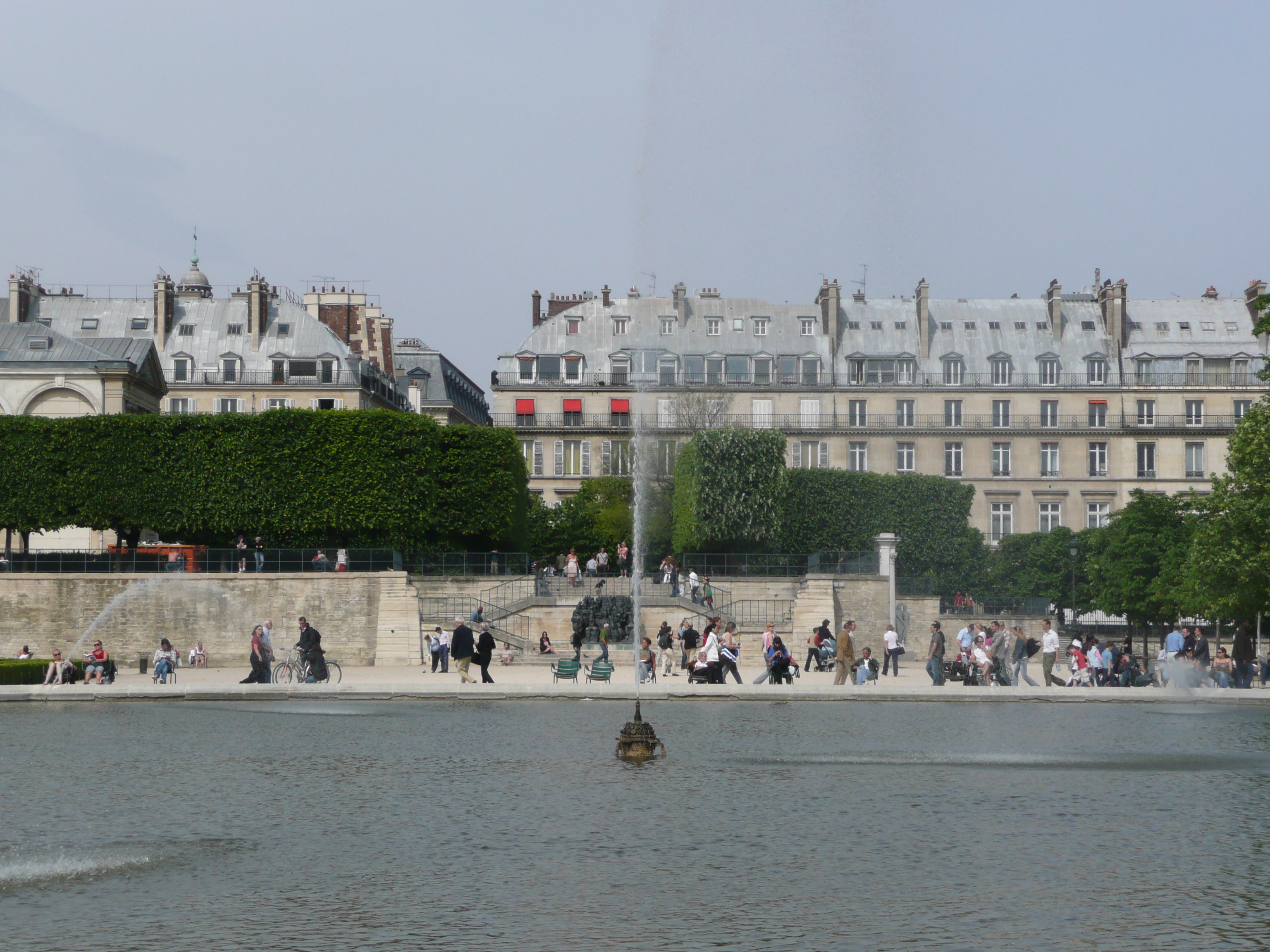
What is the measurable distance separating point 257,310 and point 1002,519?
133ft

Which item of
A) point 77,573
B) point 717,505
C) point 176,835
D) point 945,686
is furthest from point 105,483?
point 176,835

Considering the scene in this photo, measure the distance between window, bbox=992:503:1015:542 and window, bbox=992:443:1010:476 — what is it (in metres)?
1.63

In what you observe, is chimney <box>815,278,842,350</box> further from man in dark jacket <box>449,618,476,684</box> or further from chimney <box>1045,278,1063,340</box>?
man in dark jacket <box>449,618,476,684</box>

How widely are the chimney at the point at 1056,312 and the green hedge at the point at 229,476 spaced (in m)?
42.6

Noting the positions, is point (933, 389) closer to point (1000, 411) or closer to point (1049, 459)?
point (1000, 411)

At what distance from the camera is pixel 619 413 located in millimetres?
80938

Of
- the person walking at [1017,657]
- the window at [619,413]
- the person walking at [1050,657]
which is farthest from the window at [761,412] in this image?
the person walking at [1017,657]

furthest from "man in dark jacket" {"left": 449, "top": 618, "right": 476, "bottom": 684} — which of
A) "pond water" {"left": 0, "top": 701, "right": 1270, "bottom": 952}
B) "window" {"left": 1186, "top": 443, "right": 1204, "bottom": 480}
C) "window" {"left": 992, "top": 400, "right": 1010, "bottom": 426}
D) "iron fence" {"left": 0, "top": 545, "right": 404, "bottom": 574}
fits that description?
"window" {"left": 1186, "top": 443, "right": 1204, "bottom": 480}

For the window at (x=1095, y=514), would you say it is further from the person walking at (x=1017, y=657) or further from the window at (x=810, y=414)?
the person walking at (x=1017, y=657)

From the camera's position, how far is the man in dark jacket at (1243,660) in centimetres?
3153

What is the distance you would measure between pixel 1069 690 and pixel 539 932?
20463mm

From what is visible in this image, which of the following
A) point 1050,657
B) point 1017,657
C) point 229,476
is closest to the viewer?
point 1017,657

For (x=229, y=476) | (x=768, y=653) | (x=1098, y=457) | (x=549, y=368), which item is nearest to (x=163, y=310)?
(x=549, y=368)

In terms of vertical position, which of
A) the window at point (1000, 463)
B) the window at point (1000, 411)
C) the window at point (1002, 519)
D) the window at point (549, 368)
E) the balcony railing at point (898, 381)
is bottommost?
the window at point (1002, 519)
